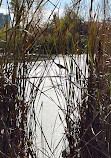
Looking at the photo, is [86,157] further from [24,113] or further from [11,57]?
[11,57]

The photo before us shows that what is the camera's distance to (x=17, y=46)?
0.66 meters

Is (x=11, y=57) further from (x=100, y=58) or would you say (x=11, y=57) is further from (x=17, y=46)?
(x=100, y=58)

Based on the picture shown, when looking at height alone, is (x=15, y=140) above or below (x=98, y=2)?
below

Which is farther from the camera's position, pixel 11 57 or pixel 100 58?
pixel 100 58

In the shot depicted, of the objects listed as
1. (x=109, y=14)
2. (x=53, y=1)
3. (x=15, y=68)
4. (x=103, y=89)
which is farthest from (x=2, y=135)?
(x=109, y=14)

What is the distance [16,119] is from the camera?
666mm

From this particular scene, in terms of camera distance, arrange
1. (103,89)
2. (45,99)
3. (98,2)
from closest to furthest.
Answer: (103,89)
(98,2)
(45,99)

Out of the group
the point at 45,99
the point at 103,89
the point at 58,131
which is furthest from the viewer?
the point at 45,99

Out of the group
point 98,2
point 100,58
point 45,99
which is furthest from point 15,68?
point 45,99

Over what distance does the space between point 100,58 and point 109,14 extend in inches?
12.8

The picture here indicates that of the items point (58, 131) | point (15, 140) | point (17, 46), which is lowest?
point (58, 131)

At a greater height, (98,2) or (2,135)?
(98,2)

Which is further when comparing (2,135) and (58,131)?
(58,131)

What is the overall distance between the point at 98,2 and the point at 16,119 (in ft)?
1.70
